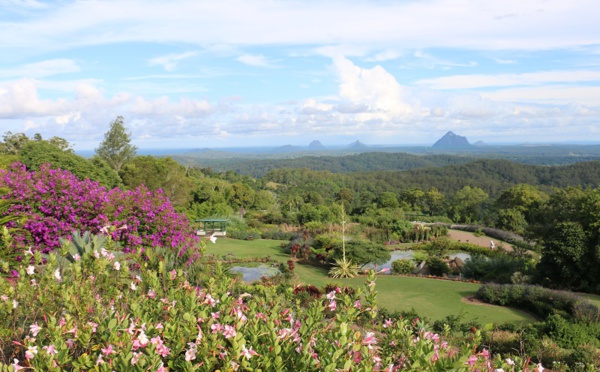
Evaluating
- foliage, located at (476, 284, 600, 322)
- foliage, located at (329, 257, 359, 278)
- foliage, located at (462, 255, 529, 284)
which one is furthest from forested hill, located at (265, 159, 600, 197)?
foliage, located at (476, 284, 600, 322)

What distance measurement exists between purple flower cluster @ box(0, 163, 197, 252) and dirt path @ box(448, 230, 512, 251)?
58.5 ft

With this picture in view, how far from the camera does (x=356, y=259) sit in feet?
41.9

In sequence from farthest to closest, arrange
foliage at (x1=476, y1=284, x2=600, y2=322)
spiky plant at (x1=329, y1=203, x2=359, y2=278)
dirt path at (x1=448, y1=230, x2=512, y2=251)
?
1. dirt path at (x1=448, y1=230, x2=512, y2=251)
2. spiky plant at (x1=329, y1=203, x2=359, y2=278)
3. foliage at (x1=476, y1=284, x2=600, y2=322)

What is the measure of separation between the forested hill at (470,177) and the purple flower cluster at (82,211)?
60.9m

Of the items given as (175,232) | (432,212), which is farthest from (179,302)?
(432,212)

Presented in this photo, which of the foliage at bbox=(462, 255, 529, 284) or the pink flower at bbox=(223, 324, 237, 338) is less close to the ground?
the pink flower at bbox=(223, 324, 237, 338)

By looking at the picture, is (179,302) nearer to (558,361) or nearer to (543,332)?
(558,361)

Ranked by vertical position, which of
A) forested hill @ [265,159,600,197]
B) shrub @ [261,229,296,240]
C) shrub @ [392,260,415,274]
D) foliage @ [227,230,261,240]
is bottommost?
forested hill @ [265,159,600,197]

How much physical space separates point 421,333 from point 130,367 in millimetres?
1298

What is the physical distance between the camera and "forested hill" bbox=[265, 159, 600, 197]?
76062 mm

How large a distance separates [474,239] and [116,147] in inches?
1058

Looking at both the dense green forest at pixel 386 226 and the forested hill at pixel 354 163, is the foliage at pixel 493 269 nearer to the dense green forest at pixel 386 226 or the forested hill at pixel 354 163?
the dense green forest at pixel 386 226

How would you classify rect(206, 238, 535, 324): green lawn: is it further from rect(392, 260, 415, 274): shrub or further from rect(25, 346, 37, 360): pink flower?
rect(25, 346, 37, 360): pink flower

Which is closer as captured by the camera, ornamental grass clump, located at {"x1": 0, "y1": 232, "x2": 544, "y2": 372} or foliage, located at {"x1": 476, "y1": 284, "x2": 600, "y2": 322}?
ornamental grass clump, located at {"x1": 0, "y1": 232, "x2": 544, "y2": 372}
